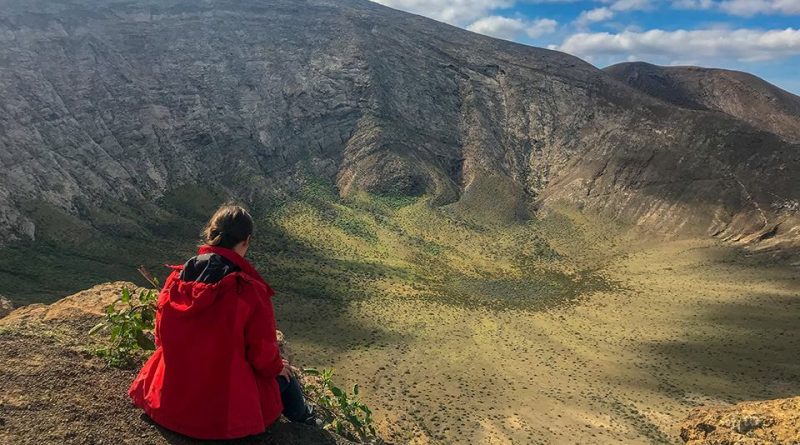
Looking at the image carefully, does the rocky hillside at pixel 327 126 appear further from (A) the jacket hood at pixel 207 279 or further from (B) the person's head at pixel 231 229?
(B) the person's head at pixel 231 229

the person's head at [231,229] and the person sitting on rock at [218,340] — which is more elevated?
the person's head at [231,229]

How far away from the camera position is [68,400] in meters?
6.18

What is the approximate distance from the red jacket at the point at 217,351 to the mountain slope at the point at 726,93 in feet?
428

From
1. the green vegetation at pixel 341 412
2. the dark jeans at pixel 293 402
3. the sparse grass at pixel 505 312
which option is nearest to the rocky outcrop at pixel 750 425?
the green vegetation at pixel 341 412

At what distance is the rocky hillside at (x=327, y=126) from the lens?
5759cm

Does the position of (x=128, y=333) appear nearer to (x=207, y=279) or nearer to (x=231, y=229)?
(x=207, y=279)

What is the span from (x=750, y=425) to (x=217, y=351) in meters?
11.4

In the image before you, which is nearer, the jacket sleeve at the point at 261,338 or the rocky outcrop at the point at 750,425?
the jacket sleeve at the point at 261,338

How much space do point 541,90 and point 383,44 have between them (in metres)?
27.8

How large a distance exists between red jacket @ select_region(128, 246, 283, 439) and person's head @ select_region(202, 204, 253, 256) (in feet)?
0.33

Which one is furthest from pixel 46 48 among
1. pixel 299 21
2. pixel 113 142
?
pixel 299 21

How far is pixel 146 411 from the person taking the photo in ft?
19.1

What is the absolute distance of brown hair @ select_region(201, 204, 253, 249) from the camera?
17.7ft

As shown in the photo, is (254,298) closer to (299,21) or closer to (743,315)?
(743,315)
